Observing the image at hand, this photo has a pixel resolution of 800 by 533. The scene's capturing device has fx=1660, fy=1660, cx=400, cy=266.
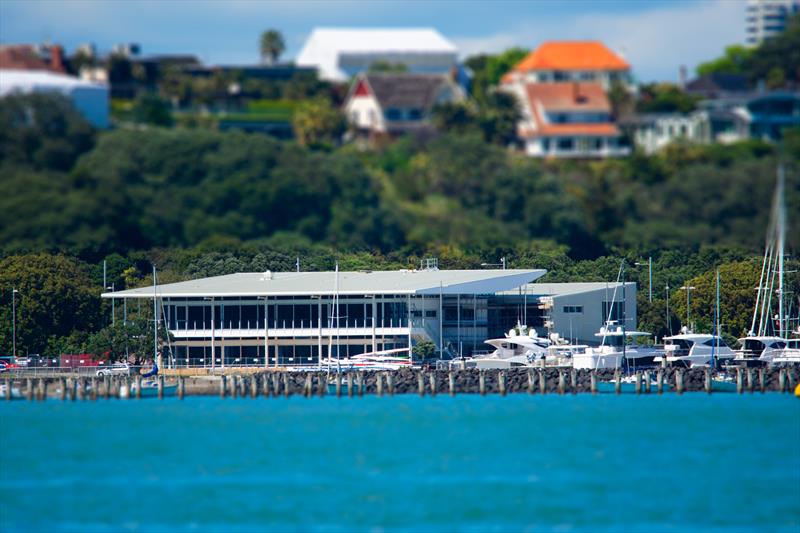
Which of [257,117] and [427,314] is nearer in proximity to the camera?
[427,314]

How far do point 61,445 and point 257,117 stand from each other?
294 ft

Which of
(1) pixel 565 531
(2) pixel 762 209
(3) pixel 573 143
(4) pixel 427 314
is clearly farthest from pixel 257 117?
(1) pixel 565 531

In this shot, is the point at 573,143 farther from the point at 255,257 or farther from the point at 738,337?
the point at 738,337

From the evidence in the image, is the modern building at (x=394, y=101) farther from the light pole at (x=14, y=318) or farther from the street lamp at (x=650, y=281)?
the light pole at (x=14, y=318)

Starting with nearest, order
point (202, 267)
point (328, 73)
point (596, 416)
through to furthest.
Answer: point (596, 416) < point (202, 267) < point (328, 73)

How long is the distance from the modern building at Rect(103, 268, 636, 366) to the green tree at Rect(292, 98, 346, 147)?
2457 inches

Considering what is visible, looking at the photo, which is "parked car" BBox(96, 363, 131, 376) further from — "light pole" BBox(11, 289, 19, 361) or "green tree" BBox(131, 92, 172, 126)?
"green tree" BBox(131, 92, 172, 126)

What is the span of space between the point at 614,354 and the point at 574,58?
3636 inches

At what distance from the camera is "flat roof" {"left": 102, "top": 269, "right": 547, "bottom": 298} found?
83.9 metres

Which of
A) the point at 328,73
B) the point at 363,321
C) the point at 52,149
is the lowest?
the point at 363,321

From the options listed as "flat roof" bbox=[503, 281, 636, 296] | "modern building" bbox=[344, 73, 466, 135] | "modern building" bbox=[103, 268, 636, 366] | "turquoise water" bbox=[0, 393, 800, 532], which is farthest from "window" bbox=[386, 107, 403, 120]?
"turquoise water" bbox=[0, 393, 800, 532]

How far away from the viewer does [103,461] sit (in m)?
66.3

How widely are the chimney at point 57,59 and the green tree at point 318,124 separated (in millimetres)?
25387

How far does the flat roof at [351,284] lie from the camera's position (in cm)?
8388
